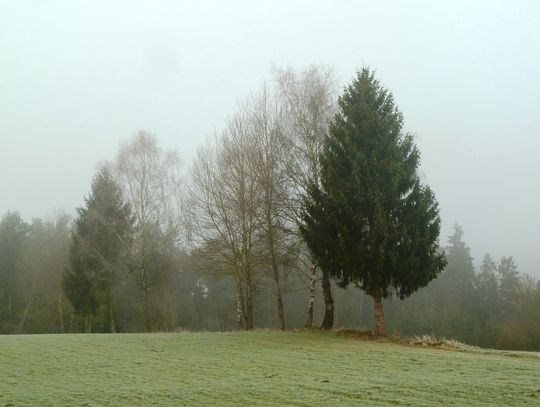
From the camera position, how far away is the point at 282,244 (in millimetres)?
26969

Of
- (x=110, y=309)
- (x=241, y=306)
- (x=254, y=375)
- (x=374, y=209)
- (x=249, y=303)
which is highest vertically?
(x=374, y=209)

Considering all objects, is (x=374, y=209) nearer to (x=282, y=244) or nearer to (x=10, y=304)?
(x=282, y=244)

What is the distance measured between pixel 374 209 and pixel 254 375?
1017 centimetres

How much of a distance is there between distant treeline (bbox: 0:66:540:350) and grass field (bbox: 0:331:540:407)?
4.68m

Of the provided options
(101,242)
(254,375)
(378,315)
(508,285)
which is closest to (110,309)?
(101,242)

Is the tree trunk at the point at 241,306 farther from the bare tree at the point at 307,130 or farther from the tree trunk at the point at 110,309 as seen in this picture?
the tree trunk at the point at 110,309

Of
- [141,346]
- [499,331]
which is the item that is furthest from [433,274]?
[499,331]

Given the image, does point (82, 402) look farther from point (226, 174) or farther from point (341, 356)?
point (226, 174)

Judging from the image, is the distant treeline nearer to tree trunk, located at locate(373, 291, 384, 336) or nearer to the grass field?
tree trunk, located at locate(373, 291, 384, 336)

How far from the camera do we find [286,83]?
88.7 ft

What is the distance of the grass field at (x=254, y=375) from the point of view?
352 inches

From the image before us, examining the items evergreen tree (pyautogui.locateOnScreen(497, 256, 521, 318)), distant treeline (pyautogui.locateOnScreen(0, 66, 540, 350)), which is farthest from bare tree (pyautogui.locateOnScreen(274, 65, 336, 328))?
evergreen tree (pyautogui.locateOnScreen(497, 256, 521, 318))

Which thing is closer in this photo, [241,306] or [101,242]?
[241,306]

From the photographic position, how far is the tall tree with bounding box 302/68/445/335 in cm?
1964
